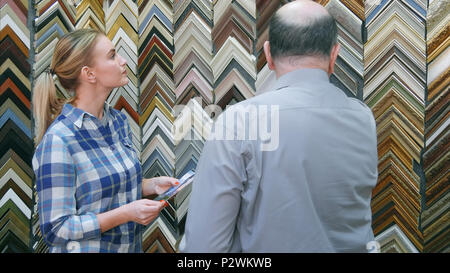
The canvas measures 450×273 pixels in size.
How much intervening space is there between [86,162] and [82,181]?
0.06 meters

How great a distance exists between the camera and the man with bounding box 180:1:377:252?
0.98 m

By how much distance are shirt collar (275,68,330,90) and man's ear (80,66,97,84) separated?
2.40 ft

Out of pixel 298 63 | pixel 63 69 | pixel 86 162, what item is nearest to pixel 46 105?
pixel 63 69

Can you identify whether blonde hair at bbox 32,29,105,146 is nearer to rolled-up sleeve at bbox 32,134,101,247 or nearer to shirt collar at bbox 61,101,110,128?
shirt collar at bbox 61,101,110,128

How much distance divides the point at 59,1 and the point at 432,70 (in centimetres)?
167

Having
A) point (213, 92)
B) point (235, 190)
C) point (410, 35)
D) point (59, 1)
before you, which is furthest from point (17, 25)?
point (410, 35)

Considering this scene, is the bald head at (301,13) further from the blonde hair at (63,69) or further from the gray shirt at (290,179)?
the blonde hair at (63,69)

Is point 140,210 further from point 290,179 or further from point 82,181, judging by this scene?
point 290,179

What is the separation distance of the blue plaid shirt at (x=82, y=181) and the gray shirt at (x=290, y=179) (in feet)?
1.45

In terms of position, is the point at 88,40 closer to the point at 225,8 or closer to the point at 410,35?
the point at 225,8

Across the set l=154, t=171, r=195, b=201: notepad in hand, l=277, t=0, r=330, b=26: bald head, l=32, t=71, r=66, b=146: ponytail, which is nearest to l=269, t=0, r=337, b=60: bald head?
l=277, t=0, r=330, b=26: bald head

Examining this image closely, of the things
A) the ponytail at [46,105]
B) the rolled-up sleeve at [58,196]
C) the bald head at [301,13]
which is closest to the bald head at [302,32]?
the bald head at [301,13]

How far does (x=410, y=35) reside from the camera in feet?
5.32
